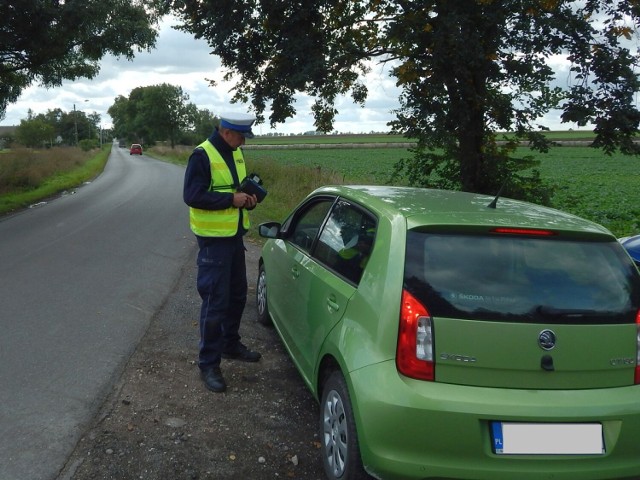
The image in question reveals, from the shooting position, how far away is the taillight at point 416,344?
2.98m

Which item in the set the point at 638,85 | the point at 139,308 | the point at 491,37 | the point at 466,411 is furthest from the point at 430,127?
the point at 466,411

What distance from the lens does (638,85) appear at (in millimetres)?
9383

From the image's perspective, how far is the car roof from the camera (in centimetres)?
333

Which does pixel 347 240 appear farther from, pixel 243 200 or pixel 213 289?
pixel 213 289

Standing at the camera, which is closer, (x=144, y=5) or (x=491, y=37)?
(x=491, y=37)

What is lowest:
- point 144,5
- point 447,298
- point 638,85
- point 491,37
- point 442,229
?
point 447,298

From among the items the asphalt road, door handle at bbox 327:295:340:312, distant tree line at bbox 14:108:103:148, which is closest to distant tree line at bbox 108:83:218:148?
distant tree line at bbox 14:108:103:148

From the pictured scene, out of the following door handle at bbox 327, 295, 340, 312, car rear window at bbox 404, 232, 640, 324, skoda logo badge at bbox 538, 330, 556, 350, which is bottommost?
door handle at bbox 327, 295, 340, 312

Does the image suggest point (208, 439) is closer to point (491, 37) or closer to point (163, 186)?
point (491, 37)

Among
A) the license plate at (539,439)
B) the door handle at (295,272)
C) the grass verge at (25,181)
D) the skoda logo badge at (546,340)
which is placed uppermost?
the skoda logo badge at (546,340)

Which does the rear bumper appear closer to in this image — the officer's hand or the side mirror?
the officer's hand

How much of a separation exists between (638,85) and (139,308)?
Result: 762cm

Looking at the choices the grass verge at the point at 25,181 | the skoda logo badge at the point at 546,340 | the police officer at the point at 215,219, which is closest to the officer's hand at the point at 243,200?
the police officer at the point at 215,219

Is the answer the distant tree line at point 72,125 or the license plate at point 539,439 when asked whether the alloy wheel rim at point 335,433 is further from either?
the distant tree line at point 72,125
